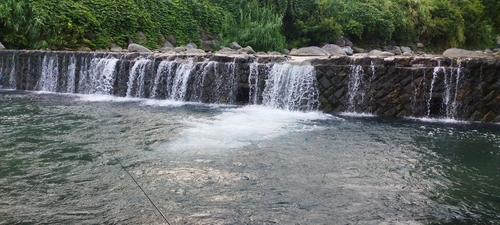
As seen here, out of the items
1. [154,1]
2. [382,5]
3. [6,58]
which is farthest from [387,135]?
[382,5]

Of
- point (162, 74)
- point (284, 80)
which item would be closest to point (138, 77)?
point (162, 74)

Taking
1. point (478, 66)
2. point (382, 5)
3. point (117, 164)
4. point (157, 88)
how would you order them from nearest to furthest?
point (117, 164) < point (478, 66) < point (157, 88) < point (382, 5)

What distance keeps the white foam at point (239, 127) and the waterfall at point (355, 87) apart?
2.64 feet

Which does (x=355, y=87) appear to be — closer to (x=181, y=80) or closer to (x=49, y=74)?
(x=181, y=80)

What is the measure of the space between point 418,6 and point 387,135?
2167 cm

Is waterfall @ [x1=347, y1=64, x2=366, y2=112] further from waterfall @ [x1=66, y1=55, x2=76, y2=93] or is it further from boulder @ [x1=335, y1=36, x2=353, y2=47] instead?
boulder @ [x1=335, y1=36, x2=353, y2=47]

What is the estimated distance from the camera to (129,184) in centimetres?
461

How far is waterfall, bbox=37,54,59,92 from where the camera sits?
1360 cm

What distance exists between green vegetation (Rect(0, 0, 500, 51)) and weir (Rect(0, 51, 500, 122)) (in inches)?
81.8

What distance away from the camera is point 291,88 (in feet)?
34.1

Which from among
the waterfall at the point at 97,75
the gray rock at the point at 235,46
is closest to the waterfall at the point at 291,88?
the waterfall at the point at 97,75

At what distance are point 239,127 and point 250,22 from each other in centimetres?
1372

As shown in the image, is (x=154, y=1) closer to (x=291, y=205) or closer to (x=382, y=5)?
(x=382, y=5)

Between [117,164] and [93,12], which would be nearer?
[117,164]
